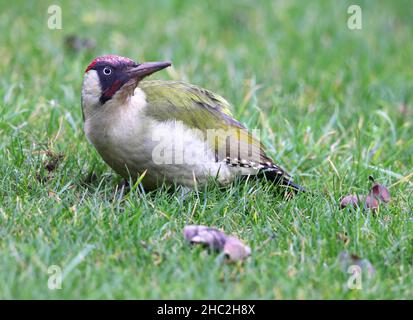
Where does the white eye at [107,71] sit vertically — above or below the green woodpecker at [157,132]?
above

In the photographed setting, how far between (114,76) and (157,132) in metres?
0.36

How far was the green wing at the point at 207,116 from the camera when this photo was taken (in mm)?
4301

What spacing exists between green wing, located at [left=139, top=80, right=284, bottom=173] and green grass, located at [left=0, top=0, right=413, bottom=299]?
181mm

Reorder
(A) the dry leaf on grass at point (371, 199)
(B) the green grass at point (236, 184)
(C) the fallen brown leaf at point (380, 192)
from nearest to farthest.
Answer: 1. (B) the green grass at point (236, 184)
2. (A) the dry leaf on grass at point (371, 199)
3. (C) the fallen brown leaf at point (380, 192)

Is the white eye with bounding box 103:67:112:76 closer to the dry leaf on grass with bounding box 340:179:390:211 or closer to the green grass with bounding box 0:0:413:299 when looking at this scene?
the green grass with bounding box 0:0:413:299

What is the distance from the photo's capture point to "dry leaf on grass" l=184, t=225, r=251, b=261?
3406 mm

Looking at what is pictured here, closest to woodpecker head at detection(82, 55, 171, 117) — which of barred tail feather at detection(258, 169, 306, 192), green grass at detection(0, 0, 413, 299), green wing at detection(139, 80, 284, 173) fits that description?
green wing at detection(139, 80, 284, 173)

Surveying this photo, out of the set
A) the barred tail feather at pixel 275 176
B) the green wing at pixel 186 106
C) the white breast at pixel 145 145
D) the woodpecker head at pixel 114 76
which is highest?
the woodpecker head at pixel 114 76

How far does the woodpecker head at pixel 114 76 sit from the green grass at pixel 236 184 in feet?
1.50

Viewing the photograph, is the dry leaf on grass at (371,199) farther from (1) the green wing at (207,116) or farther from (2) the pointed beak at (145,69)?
(2) the pointed beak at (145,69)

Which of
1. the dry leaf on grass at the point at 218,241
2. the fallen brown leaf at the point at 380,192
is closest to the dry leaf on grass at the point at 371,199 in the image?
the fallen brown leaf at the point at 380,192

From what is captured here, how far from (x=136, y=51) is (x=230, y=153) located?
232cm

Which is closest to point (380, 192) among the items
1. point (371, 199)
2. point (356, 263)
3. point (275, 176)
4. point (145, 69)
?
point (371, 199)
